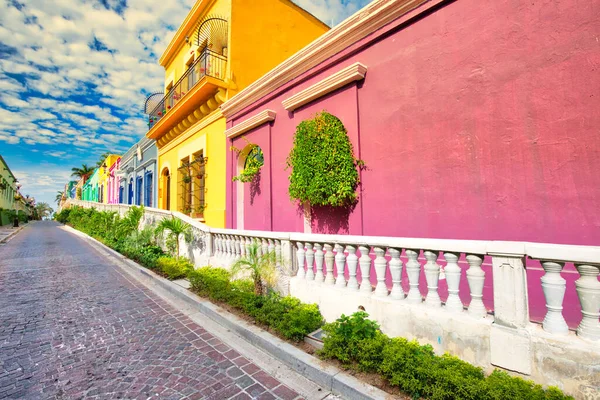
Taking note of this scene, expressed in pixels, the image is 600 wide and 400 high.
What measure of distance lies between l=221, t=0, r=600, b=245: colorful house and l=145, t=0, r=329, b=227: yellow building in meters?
4.02

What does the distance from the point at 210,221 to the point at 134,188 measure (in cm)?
1186

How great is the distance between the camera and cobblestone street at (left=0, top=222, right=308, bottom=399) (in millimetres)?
2607

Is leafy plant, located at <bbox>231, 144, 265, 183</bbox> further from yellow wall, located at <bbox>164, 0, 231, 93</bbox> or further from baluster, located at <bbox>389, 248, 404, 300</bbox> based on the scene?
baluster, located at <bbox>389, 248, 404, 300</bbox>

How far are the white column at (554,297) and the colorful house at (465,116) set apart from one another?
4.39 ft

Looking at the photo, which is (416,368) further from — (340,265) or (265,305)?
(265,305)

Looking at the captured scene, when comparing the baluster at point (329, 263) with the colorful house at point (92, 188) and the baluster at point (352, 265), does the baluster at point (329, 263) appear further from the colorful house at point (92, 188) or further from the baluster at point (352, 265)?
the colorful house at point (92, 188)

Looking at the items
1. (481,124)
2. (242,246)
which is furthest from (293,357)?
(481,124)

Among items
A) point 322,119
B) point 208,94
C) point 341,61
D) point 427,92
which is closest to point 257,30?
point 208,94

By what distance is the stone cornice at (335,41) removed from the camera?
4.57 meters

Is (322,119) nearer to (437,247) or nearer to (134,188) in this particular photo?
(437,247)

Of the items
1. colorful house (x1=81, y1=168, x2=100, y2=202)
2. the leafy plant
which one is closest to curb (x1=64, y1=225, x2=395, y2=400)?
the leafy plant

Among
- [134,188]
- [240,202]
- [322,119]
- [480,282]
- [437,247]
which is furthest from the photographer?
[134,188]

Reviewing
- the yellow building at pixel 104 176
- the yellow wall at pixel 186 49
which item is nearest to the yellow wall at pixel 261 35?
the yellow wall at pixel 186 49

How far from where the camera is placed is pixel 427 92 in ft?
13.7
